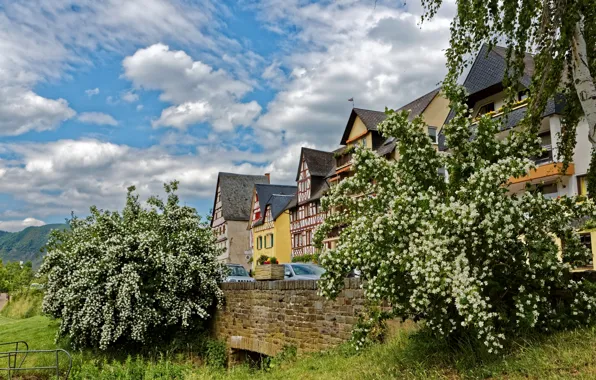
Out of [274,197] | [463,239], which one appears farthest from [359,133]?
[463,239]

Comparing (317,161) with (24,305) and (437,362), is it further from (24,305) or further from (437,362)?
(437,362)

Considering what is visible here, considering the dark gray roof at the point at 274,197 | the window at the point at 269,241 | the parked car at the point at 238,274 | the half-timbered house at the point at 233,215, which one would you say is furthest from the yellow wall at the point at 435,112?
the half-timbered house at the point at 233,215

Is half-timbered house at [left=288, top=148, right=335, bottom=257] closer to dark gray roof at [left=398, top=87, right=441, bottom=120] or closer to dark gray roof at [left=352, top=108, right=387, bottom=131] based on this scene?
dark gray roof at [left=352, top=108, right=387, bottom=131]

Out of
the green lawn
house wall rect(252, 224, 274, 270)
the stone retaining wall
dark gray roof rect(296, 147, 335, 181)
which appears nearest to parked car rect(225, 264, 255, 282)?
the stone retaining wall

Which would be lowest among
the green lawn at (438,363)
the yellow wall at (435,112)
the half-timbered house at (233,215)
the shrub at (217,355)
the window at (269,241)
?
the shrub at (217,355)

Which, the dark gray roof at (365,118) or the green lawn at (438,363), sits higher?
the dark gray roof at (365,118)

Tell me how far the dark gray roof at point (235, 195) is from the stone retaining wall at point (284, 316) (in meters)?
47.4

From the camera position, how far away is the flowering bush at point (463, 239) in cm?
581

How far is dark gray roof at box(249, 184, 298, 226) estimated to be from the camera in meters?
54.1

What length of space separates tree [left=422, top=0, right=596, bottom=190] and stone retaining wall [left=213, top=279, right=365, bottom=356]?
13.5 feet

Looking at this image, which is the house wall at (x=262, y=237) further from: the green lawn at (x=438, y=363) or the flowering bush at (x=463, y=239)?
the flowering bush at (x=463, y=239)

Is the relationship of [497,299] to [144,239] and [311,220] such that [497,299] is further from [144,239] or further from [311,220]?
[311,220]

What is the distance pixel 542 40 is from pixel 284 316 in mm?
7512

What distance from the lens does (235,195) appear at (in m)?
64.4
